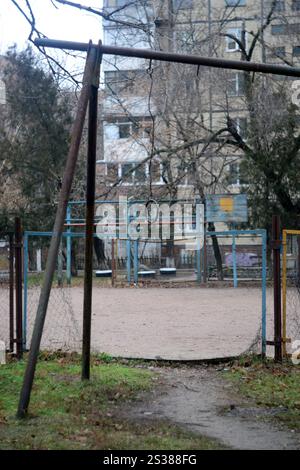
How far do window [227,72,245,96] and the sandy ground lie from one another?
11256mm

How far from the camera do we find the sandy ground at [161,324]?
1056 centimetres

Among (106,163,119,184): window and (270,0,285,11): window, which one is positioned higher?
(270,0,285,11): window

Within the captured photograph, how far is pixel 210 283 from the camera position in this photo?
27.8 metres

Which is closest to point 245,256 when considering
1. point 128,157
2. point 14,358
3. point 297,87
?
point 128,157

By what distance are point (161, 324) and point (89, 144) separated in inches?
281

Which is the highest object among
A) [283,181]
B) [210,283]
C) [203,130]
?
[203,130]

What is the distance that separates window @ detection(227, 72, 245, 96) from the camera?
29.9 m

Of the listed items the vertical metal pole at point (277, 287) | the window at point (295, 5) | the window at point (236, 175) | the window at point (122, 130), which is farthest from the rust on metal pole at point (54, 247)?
the window at point (295, 5)

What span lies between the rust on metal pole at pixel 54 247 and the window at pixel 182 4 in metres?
18.6

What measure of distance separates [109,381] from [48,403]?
1.20m

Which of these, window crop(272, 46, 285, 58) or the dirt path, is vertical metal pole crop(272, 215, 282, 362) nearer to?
the dirt path

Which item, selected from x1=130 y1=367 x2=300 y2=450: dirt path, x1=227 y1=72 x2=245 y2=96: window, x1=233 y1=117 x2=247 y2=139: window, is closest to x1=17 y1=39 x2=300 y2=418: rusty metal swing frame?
x1=130 y1=367 x2=300 y2=450: dirt path

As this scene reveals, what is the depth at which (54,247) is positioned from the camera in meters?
6.49
